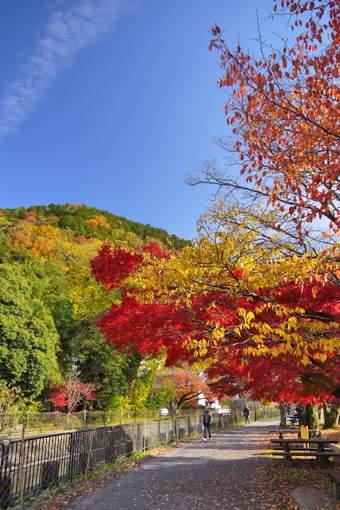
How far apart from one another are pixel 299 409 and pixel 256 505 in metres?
25.7

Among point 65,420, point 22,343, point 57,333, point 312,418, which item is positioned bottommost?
point 65,420

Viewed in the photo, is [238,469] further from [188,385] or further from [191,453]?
[188,385]

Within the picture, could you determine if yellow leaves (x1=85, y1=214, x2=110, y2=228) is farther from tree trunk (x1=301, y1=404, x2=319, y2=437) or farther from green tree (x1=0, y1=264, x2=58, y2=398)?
tree trunk (x1=301, y1=404, x2=319, y2=437)

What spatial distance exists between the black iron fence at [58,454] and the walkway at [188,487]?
79 centimetres

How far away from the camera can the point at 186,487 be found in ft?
26.3

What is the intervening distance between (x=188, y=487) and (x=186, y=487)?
4 centimetres

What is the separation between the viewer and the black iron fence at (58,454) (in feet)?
20.2

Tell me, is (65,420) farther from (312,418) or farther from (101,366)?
(312,418)

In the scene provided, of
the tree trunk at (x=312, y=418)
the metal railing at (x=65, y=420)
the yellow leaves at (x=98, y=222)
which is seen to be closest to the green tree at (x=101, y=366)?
the metal railing at (x=65, y=420)

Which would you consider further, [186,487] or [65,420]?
[65,420]

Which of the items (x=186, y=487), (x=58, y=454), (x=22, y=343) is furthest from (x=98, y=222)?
(x=186, y=487)

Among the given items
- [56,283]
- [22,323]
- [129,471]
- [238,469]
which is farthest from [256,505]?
[56,283]

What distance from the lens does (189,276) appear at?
5.88 m

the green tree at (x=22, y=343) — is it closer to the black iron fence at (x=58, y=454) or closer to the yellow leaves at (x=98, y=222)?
the black iron fence at (x=58, y=454)
